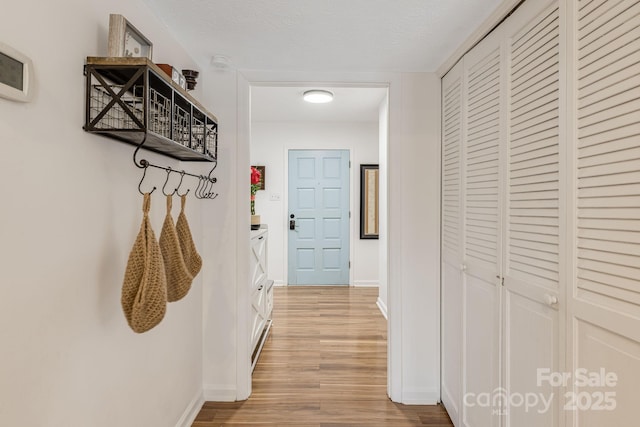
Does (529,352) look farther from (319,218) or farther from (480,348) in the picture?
(319,218)

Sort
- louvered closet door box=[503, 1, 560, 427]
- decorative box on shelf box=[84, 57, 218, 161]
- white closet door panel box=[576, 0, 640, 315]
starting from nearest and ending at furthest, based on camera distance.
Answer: white closet door panel box=[576, 0, 640, 315], decorative box on shelf box=[84, 57, 218, 161], louvered closet door box=[503, 1, 560, 427]

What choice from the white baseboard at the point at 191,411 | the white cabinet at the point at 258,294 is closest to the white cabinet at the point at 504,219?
the white cabinet at the point at 258,294

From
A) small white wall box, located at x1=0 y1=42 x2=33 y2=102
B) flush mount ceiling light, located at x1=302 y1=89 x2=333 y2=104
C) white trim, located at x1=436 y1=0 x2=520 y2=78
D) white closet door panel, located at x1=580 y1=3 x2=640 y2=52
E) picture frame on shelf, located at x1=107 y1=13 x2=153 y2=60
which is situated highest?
flush mount ceiling light, located at x1=302 y1=89 x2=333 y2=104

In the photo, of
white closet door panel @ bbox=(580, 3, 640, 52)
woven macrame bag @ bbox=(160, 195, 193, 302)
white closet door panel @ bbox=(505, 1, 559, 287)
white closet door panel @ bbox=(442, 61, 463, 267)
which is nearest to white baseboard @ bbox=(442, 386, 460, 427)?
white closet door panel @ bbox=(442, 61, 463, 267)

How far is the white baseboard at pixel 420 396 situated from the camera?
88.4 inches

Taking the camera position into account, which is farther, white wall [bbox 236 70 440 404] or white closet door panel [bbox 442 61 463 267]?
white wall [bbox 236 70 440 404]

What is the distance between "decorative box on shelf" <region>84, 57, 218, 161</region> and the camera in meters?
1.09

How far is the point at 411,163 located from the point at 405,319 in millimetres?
1065

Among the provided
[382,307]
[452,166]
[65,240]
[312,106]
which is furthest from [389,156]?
[382,307]

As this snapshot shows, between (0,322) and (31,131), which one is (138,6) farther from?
(0,322)

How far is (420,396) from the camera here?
2.25 metres

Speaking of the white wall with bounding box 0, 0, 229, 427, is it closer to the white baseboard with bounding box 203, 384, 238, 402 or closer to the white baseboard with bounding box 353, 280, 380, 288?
the white baseboard with bounding box 203, 384, 238, 402

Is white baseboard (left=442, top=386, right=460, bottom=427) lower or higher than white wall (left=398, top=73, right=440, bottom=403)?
lower

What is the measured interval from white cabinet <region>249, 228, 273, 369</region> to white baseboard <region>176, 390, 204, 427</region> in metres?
0.48
